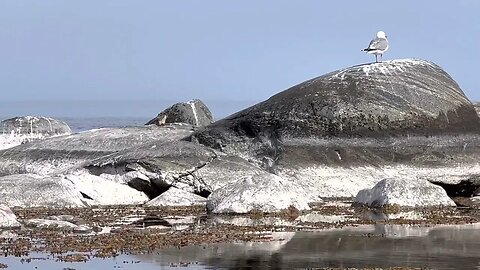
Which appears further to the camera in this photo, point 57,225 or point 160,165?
point 160,165

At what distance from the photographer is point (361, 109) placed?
30609 millimetres

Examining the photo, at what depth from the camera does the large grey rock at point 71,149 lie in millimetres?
32875

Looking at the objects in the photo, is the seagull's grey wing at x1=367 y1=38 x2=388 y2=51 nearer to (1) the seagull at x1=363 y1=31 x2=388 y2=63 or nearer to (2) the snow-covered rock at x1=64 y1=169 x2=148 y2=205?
(1) the seagull at x1=363 y1=31 x2=388 y2=63

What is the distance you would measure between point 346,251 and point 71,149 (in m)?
19.1

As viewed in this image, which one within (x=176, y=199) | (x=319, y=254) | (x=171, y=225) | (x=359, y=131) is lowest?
(x=319, y=254)

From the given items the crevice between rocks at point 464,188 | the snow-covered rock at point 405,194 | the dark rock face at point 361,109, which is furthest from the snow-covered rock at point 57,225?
the crevice between rocks at point 464,188

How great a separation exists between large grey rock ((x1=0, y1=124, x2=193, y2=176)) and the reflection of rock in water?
49.6 ft

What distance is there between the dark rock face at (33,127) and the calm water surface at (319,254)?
98.0 ft

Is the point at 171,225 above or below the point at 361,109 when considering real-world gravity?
below

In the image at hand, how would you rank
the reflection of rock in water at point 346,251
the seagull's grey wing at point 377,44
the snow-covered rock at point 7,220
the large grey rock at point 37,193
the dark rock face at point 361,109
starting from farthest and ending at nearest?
1. the seagull's grey wing at point 377,44
2. the dark rock face at point 361,109
3. the large grey rock at point 37,193
4. the snow-covered rock at point 7,220
5. the reflection of rock in water at point 346,251

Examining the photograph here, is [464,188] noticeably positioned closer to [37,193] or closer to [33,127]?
[37,193]

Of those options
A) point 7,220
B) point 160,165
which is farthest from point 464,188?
point 7,220

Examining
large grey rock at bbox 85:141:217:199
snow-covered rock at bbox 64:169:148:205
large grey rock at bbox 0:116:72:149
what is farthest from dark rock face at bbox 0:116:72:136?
snow-covered rock at bbox 64:169:148:205

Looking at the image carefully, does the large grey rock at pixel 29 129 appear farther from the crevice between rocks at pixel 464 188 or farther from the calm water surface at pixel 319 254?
the calm water surface at pixel 319 254
